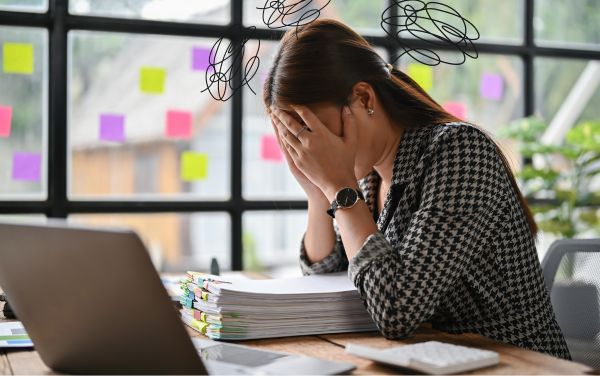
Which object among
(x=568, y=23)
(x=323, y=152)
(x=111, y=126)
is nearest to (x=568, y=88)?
(x=568, y=23)

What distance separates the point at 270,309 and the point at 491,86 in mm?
2454

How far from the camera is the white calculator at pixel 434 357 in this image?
965 millimetres

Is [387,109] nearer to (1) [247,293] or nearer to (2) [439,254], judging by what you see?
(2) [439,254]

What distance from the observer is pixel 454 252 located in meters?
1.24

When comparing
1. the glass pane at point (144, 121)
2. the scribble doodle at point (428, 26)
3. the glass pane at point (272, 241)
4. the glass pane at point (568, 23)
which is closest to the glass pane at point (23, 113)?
the glass pane at point (144, 121)

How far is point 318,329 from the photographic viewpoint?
4.09ft

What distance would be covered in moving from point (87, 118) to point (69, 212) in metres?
0.35

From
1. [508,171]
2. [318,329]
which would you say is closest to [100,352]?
[318,329]

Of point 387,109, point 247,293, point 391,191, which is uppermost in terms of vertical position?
point 387,109

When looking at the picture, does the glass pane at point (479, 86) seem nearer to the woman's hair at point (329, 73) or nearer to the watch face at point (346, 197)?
the woman's hair at point (329, 73)

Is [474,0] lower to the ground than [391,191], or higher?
higher

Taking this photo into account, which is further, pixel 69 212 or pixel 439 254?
pixel 69 212

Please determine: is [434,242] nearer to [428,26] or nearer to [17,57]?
[17,57]

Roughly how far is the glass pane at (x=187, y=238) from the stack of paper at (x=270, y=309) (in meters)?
1.65
